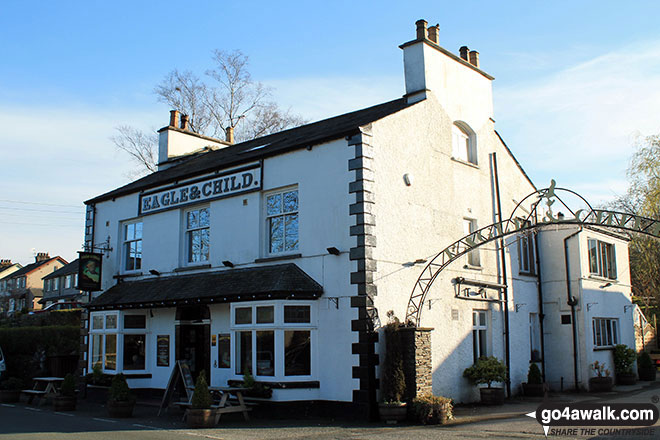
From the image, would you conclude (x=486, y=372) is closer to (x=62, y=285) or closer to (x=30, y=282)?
(x=62, y=285)

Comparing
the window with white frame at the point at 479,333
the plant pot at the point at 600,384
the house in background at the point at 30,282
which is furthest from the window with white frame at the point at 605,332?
the house in background at the point at 30,282

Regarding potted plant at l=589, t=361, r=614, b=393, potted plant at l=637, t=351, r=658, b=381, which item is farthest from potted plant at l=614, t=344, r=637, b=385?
potted plant at l=589, t=361, r=614, b=393

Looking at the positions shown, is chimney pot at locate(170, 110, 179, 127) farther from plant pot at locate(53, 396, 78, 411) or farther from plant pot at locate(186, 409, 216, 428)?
plant pot at locate(186, 409, 216, 428)

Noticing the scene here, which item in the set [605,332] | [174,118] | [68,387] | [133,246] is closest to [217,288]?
[68,387]

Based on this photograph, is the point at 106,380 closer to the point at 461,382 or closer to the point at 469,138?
the point at 461,382

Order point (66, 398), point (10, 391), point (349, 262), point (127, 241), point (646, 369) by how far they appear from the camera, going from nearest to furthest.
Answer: point (349, 262)
point (66, 398)
point (10, 391)
point (127, 241)
point (646, 369)

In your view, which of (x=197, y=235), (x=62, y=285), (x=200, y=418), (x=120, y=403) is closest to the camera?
(x=200, y=418)

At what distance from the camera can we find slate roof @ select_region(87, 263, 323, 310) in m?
14.1

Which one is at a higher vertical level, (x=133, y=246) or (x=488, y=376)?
(x=133, y=246)

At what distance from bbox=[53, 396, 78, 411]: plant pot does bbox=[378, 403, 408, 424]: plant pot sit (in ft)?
27.7

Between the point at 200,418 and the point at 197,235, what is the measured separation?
6456 mm

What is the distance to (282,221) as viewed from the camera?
51.7 feet

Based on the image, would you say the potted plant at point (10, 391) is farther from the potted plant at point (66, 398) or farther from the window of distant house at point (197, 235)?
the window of distant house at point (197, 235)

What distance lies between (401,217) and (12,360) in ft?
62.8
